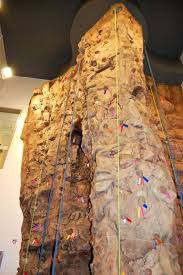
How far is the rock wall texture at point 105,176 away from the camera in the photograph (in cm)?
151

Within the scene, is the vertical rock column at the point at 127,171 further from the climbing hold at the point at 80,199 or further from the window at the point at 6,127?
the window at the point at 6,127

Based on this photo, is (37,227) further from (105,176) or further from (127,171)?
(127,171)

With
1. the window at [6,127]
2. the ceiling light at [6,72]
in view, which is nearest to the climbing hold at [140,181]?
the window at [6,127]

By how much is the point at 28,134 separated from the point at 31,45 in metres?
1.87

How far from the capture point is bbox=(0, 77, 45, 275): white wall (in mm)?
2771

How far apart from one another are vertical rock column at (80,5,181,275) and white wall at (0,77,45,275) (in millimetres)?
1738

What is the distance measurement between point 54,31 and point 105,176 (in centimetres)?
320

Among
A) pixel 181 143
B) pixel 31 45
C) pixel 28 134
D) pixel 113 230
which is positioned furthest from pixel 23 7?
pixel 113 230

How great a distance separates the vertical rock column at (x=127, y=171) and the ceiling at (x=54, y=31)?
1251 mm

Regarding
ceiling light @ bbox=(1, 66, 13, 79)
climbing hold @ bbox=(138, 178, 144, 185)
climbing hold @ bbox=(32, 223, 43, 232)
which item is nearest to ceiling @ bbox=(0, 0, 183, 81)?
ceiling light @ bbox=(1, 66, 13, 79)

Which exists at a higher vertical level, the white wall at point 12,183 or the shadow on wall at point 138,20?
the shadow on wall at point 138,20

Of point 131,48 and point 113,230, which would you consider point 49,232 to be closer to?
point 113,230

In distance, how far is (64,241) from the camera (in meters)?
2.21

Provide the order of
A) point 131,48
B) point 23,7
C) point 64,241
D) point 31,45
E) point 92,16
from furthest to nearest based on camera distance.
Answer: point 31,45
point 23,7
point 92,16
point 131,48
point 64,241
